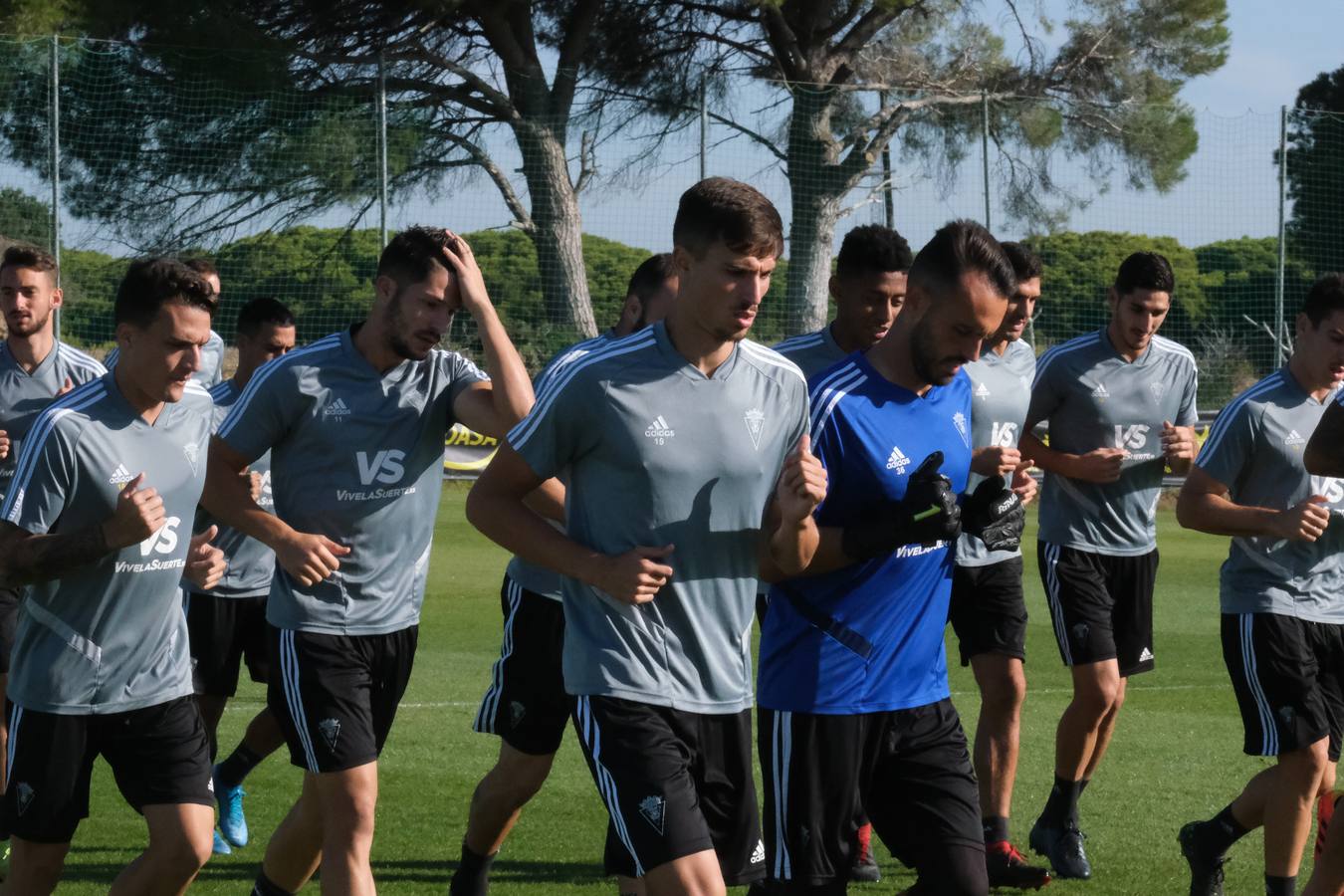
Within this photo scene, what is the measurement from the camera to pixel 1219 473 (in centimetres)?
632

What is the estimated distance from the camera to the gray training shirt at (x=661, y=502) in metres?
4.31

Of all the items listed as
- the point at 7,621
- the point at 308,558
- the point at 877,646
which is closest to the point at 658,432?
the point at 877,646

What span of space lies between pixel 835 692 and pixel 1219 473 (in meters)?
2.47

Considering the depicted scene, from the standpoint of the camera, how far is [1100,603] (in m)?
7.65

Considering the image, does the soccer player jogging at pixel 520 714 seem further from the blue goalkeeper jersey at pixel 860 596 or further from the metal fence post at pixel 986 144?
the metal fence post at pixel 986 144

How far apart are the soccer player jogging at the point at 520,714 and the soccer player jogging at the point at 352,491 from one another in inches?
24.0

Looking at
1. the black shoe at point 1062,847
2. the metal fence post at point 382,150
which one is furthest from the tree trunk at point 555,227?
the black shoe at point 1062,847

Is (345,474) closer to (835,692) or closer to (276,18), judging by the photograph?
(835,692)

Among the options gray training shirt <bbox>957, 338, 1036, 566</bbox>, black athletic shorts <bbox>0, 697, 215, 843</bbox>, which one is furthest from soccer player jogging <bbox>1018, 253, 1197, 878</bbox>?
black athletic shorts <bbox>0, 697, 215, 843</bbox>

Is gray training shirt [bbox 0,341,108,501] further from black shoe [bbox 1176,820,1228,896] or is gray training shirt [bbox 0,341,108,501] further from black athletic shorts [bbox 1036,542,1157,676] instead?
black shoe [bbox 1176,820,1228,896]

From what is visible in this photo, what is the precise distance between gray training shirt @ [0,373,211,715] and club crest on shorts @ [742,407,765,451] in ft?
6.03

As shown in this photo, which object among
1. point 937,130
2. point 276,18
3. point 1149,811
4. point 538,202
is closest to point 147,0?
point 276,18

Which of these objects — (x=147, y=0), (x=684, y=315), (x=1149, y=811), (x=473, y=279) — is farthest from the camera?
(x=147, y=0)

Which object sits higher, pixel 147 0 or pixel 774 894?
pixel 147 0
